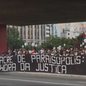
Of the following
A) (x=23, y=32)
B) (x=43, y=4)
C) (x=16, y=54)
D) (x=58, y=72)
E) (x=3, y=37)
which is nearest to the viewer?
(x=43, y=4)

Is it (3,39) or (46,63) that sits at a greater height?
(3,39)

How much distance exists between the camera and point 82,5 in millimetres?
19594

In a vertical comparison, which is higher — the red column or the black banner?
the red column

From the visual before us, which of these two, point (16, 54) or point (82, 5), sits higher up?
point (82, 5)

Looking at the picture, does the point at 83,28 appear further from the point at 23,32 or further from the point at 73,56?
the point at 73,56

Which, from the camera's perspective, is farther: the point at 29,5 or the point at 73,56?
the point at 73,56

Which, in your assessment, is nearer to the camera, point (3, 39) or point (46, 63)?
point (46, 63)

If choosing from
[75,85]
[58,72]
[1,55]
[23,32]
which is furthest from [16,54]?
[23,32]

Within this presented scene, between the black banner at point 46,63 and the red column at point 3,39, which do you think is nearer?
the black banner at point 46,63

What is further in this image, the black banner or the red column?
the red column

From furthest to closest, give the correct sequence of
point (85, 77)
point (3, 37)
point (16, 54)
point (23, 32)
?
point (23, 32) < point (3, 37) < point (16, 54) < point (85, 77)

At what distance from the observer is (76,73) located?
31.0 meters

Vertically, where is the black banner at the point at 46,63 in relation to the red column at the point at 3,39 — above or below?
below

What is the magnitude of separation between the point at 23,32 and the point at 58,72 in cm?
11064
